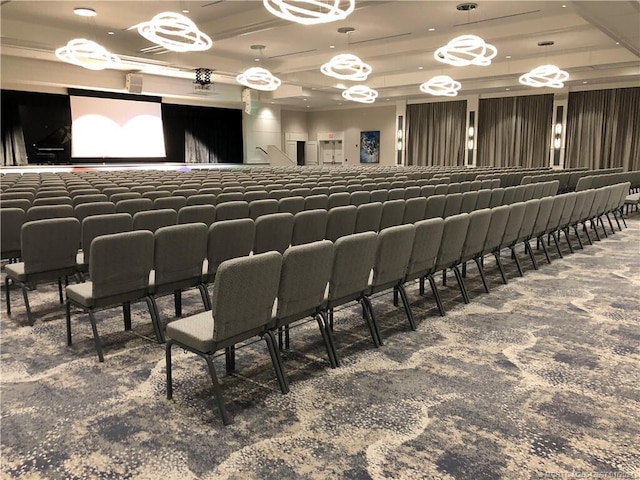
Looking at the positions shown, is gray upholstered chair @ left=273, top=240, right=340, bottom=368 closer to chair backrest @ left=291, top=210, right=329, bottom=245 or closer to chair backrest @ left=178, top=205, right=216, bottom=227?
chair backrest @ left=291, top=210, right=329, bottom=245

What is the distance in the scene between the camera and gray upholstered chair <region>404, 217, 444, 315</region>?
421cm

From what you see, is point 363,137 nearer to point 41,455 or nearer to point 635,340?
point 635,340

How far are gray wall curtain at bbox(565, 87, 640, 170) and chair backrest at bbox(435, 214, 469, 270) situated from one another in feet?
62.0

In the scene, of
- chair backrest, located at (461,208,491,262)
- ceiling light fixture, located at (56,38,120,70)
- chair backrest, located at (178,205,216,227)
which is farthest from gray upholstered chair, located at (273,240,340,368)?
ceiling light fixture, located at (56,38,120,70)

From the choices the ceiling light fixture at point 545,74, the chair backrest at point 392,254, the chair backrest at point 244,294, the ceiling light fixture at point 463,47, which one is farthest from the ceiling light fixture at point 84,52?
the ceiling light fixture at point 545,74

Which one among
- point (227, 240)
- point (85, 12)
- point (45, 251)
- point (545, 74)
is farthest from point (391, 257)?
point (545, 74)

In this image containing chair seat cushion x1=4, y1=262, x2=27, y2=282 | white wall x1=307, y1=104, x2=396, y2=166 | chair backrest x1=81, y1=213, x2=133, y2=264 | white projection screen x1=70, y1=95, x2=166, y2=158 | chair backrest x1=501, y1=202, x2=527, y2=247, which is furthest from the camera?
white wall x1=307, y1=104, x2=396, y2=166

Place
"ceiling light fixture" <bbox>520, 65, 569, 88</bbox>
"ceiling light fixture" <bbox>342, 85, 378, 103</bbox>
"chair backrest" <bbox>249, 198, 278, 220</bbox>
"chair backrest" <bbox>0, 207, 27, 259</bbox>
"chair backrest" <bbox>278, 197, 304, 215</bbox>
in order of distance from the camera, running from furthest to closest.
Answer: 1. "ceiling light fixture" <bbox>342, 85, 378, 103</bbox>
2. "ceiling light fixture" <bbox>520, 65, 569, 88</bbox>
3. "chair backrest" <bbox>278, 197, 304, 215</bbox>
4. "chair backrest" <bbox>249, 198, 278, 220</bbox>
5. "chair backrest" <bbox>0, 207, 27, 259</bbox>

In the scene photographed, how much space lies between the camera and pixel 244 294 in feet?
9.32

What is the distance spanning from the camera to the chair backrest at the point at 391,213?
611cm

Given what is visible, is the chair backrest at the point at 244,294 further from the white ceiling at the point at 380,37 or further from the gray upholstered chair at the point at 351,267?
the white ceiling at the point at 380,37

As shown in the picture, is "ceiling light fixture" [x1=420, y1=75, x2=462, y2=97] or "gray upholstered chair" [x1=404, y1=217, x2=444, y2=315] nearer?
"gray upholstered chair" [x1=404, y1=217, x2=444, y2=315]

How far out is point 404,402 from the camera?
3.04 meters

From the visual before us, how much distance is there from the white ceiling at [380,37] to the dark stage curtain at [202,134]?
3439 mm
